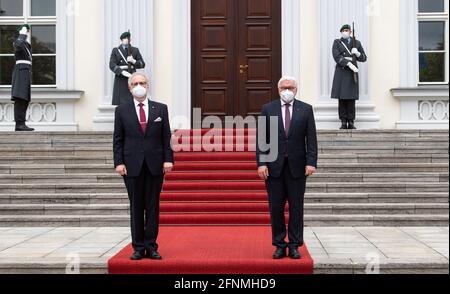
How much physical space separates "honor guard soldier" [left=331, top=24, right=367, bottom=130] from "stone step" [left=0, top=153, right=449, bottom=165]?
168 centimetres

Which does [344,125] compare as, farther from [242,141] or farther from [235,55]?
[235,55]

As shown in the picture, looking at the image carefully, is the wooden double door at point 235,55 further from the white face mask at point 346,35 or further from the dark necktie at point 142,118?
the dark necktie at point 142,118

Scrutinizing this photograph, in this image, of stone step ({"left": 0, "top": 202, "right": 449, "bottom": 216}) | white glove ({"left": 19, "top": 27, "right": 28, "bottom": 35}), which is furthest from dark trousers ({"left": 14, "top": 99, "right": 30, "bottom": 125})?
stone step ({"left": 0, "top": 202, "right": 449, "bottom": 216})

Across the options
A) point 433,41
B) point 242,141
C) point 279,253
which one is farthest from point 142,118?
point 433,41

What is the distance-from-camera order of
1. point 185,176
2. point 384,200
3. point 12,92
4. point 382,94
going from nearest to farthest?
point 384,200 → point 185,176 → point 12,92 → point 382,94

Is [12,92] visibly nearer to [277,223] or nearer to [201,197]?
[201,197]

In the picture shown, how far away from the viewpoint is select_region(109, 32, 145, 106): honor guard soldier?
12.9m

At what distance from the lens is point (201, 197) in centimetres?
1008

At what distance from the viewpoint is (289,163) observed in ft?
22.4

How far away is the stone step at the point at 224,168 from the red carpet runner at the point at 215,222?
2cm

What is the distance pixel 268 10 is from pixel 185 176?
190 inches

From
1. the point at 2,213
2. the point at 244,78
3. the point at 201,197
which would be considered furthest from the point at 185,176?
the point at 244,78
